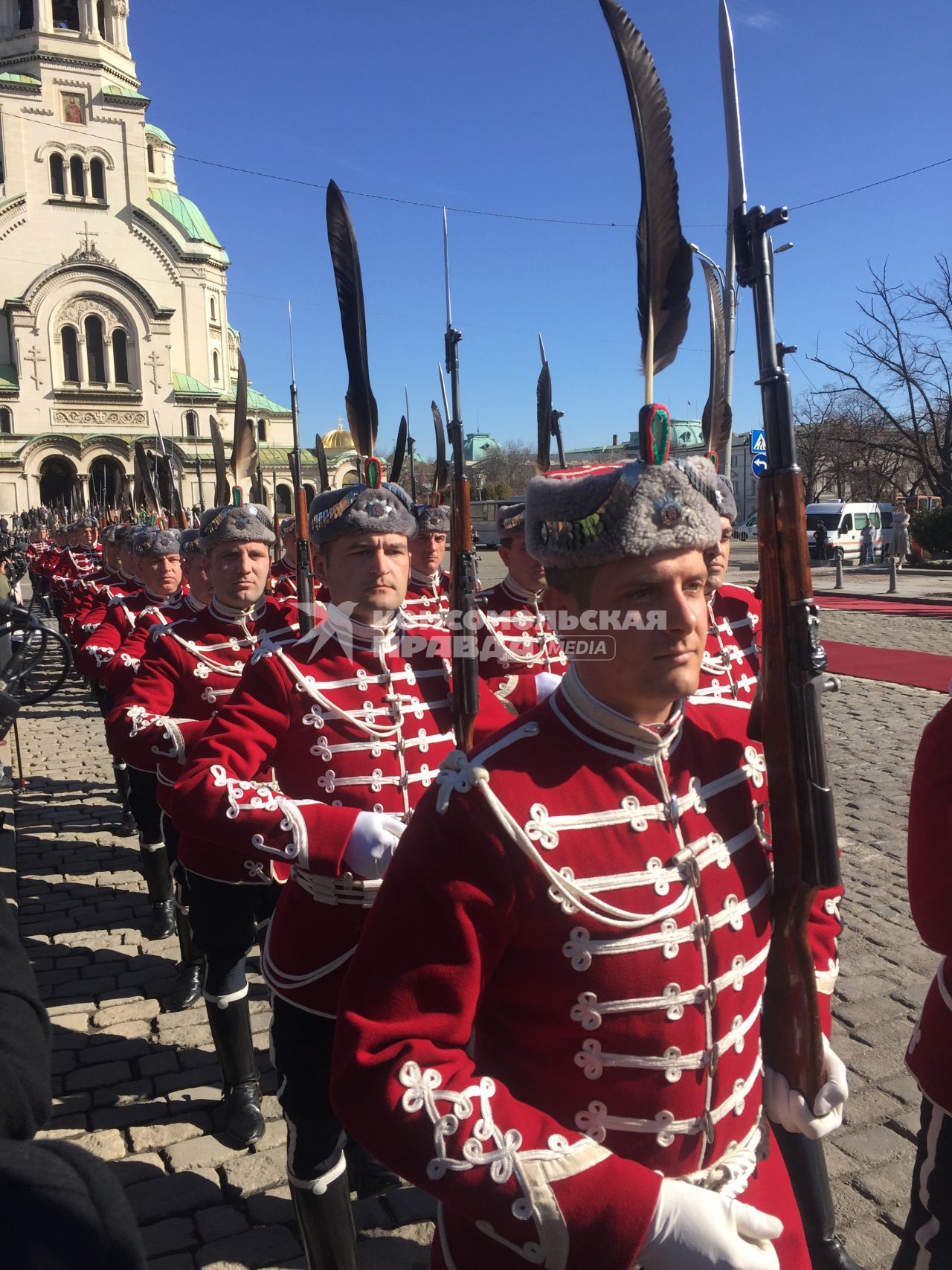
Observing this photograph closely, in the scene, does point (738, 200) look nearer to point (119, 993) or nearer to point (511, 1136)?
point (511, 1136)

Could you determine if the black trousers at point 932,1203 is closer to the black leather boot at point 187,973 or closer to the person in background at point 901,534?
the black leather boot at point 187,973

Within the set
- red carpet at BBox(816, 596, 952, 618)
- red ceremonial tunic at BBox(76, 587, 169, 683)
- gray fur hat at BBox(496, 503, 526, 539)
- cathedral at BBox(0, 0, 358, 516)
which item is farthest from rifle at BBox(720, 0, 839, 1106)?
cathedral at BBox(0, 0, 358, 516)

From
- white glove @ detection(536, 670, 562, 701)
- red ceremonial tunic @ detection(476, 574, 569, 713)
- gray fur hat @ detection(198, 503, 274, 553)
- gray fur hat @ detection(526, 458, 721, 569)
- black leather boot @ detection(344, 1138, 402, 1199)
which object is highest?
gray fur hat @ detection(198, 503, 274, 553)

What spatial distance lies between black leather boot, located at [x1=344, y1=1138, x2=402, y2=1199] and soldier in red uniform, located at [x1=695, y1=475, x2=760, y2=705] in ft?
6.90

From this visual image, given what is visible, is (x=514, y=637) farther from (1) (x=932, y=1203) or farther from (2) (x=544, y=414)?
(1) (x=932, y=1203)

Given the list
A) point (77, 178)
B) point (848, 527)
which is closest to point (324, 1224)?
point (848, 527)

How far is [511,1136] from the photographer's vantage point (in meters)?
1.37

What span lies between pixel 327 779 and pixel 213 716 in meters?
1.05

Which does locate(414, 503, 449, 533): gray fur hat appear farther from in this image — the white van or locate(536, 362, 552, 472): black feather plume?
the white van

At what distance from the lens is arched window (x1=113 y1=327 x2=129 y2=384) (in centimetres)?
5119

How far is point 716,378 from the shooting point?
12.5ft

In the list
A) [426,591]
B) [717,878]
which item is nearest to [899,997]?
[717,878]

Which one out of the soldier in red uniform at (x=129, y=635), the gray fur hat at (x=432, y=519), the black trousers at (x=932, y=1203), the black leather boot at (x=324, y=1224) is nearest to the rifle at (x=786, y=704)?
the black trousers at (x=932, y=1203)

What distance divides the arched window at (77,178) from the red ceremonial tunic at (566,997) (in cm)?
5744
